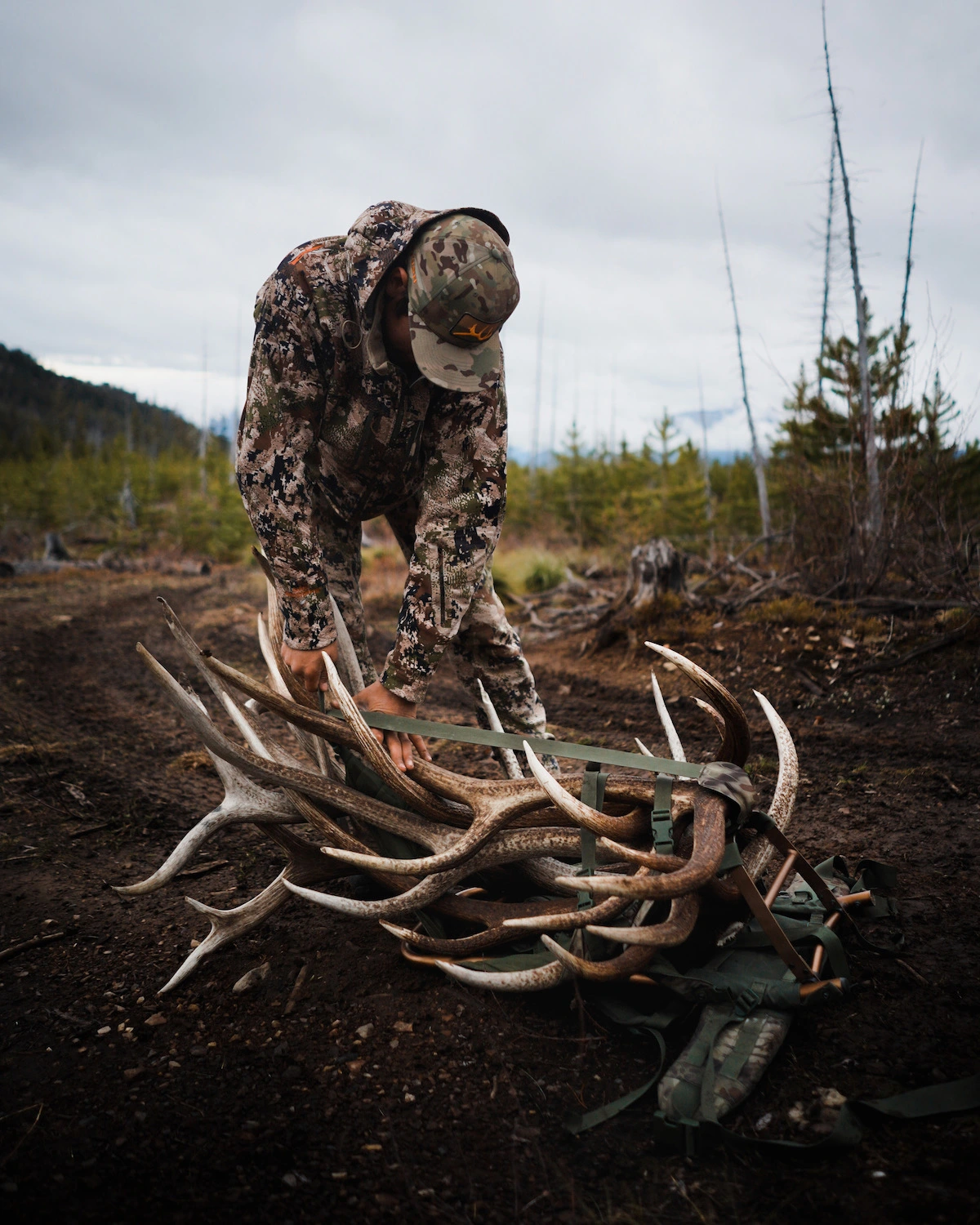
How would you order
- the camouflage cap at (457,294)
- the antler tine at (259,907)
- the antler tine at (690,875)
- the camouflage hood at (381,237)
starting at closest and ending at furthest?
the antler tine at (690,875) < the antler tine at (259,907) < the camouflage cap at (457,294) < the camouflage hood at (381,237)

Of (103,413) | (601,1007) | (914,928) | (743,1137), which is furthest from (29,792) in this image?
(103,413)

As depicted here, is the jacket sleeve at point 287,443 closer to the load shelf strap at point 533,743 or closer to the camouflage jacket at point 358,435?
the camouflage jacket at point 358,435

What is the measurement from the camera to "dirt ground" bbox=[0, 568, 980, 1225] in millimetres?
1409

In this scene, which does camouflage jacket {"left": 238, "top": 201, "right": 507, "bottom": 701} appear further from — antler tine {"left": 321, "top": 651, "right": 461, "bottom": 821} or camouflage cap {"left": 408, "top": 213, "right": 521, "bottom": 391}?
antler tine {"left": 321, "top": 651, "right": 461, "bottom": 821}

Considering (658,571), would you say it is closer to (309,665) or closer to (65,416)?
(309,665)

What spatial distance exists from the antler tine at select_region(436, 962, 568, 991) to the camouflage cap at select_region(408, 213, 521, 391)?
1662 millimetres

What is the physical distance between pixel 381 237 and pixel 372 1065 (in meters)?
2.37

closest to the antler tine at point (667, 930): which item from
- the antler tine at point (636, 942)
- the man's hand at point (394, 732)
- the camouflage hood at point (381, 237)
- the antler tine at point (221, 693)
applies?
the antler tine at point (636, 942)

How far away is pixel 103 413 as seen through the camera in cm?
8925

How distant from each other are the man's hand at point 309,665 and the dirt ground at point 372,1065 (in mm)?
756

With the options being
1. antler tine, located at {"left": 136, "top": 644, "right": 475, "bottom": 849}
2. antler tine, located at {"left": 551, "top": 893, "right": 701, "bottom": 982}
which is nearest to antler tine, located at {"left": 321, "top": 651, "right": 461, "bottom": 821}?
antler tine, located at {"left": 136, "top": 644, "right": 475, "bottom": 849}

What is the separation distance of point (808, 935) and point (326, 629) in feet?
5.55

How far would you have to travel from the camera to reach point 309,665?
8.34ft

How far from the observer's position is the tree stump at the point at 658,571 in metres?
6.76
